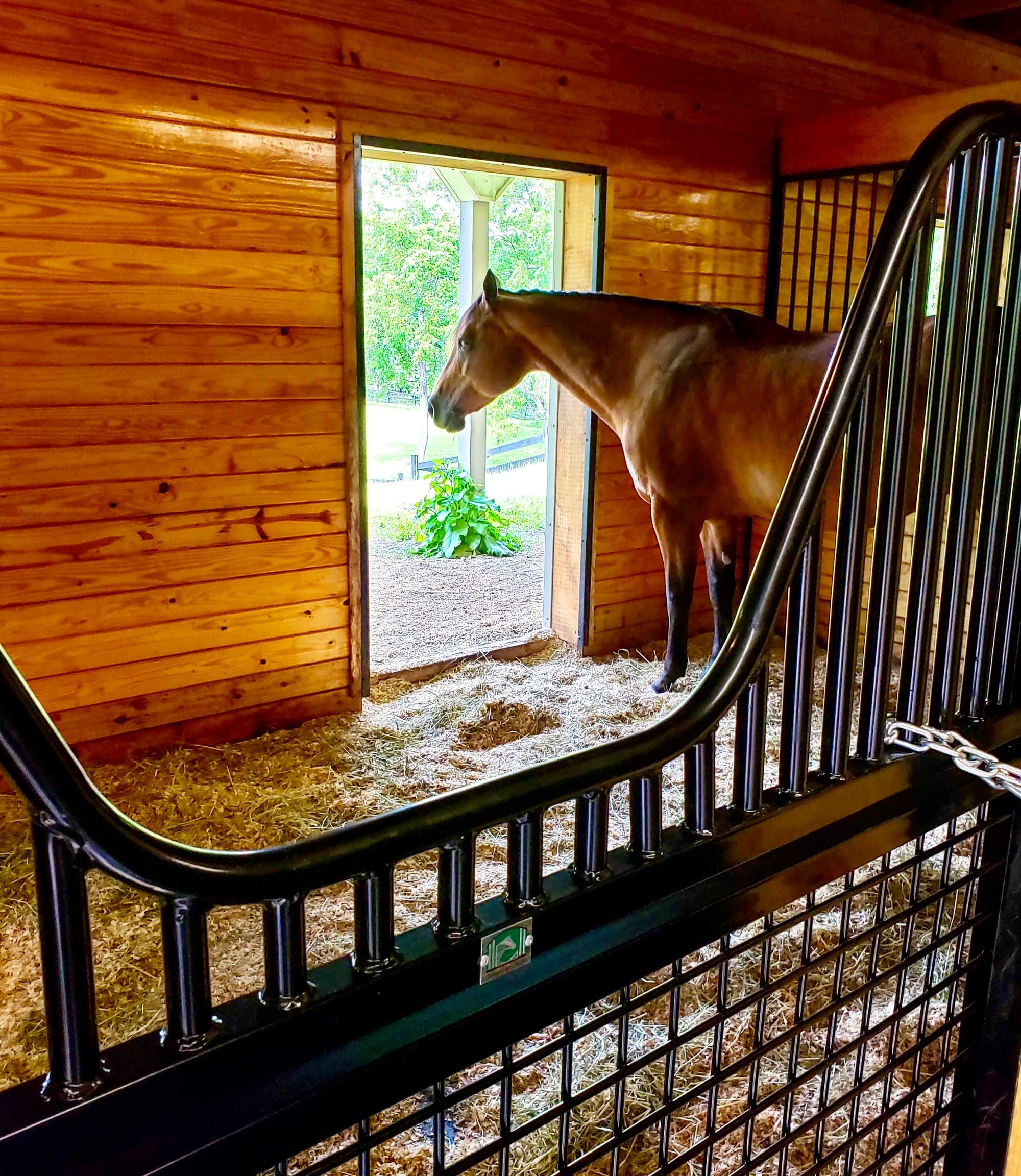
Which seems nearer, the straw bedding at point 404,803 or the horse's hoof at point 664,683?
the straw bedding at point 404,803

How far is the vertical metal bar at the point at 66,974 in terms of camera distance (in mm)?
629

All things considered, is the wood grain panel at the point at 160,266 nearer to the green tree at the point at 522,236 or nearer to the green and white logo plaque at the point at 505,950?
the green and white logo plaque at the point at 505,950

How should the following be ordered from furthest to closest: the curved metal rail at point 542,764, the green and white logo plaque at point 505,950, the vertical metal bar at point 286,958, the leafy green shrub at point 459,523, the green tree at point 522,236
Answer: the green tree at point 522,236, the leafy green shrub at point 459,523, the green and white logo plaque at point 505,950, the vertical metal bar at point 286,958, the curved metal rail at point 542,764

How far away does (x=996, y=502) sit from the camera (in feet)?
4.28

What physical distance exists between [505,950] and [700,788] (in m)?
0.27

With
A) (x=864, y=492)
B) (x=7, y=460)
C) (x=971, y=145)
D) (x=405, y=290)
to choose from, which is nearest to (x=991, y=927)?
(x=864, y=492)

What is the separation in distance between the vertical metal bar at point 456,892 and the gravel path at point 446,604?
2.92m

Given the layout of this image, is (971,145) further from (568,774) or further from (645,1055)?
(645,1055)

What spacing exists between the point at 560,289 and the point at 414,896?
257cm

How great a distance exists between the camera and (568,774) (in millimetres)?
862

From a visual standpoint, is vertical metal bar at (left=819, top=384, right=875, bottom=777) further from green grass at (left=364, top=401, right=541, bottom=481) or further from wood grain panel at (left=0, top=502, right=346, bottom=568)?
green grass at (left=364, top=401, right=541, bottom=481)

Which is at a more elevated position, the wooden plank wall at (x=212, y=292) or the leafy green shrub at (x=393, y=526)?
the wooden plank wall at (x=212, y=292)

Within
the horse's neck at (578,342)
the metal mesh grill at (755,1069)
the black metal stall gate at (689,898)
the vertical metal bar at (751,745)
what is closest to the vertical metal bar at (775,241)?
the horse's neck at (578,342)

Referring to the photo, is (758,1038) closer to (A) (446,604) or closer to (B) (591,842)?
(B) (591,842)
